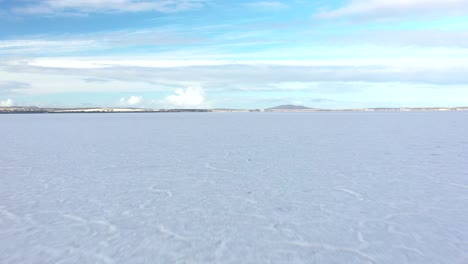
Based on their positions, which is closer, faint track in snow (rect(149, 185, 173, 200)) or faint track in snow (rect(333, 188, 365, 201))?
faint track in snow (rect(333, 188, 365, 201))

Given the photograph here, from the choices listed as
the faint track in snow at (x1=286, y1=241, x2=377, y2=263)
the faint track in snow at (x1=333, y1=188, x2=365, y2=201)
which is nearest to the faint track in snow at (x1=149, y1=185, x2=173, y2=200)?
the faint track in snow at (x1=286, y1=241, x2=377, y2=263)

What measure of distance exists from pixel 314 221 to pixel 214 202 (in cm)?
366

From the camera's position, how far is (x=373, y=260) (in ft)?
30.8

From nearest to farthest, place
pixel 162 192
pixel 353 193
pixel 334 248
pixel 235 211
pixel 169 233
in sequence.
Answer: pixel 334 248 → pixel 169 233 → pixel 235 211 → pixel 353 193 → pixel 162 192

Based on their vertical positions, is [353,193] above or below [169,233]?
above

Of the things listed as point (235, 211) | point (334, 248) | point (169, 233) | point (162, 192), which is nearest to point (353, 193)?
point (235, 211)

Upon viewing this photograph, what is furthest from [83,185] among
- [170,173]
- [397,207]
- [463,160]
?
[463,160]

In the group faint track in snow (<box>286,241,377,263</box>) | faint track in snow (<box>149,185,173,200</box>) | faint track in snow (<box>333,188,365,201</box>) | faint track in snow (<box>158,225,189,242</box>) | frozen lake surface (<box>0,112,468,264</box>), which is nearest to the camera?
faint track in snow (<box>286,241,377,263</box>)

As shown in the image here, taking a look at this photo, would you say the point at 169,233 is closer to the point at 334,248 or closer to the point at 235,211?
the point at 235,211

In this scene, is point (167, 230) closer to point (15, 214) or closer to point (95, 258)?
point (95, 258)

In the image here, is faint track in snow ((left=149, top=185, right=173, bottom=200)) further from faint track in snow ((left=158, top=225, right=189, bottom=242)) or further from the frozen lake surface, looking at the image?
faint track in snow ((left=158, top=225, right=189, bottom=242))

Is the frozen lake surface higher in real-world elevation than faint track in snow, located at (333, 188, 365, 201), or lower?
lower

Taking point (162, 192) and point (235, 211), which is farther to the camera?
point (162, 192)

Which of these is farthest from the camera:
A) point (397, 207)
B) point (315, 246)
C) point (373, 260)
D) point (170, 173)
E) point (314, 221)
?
point (170, 173)
